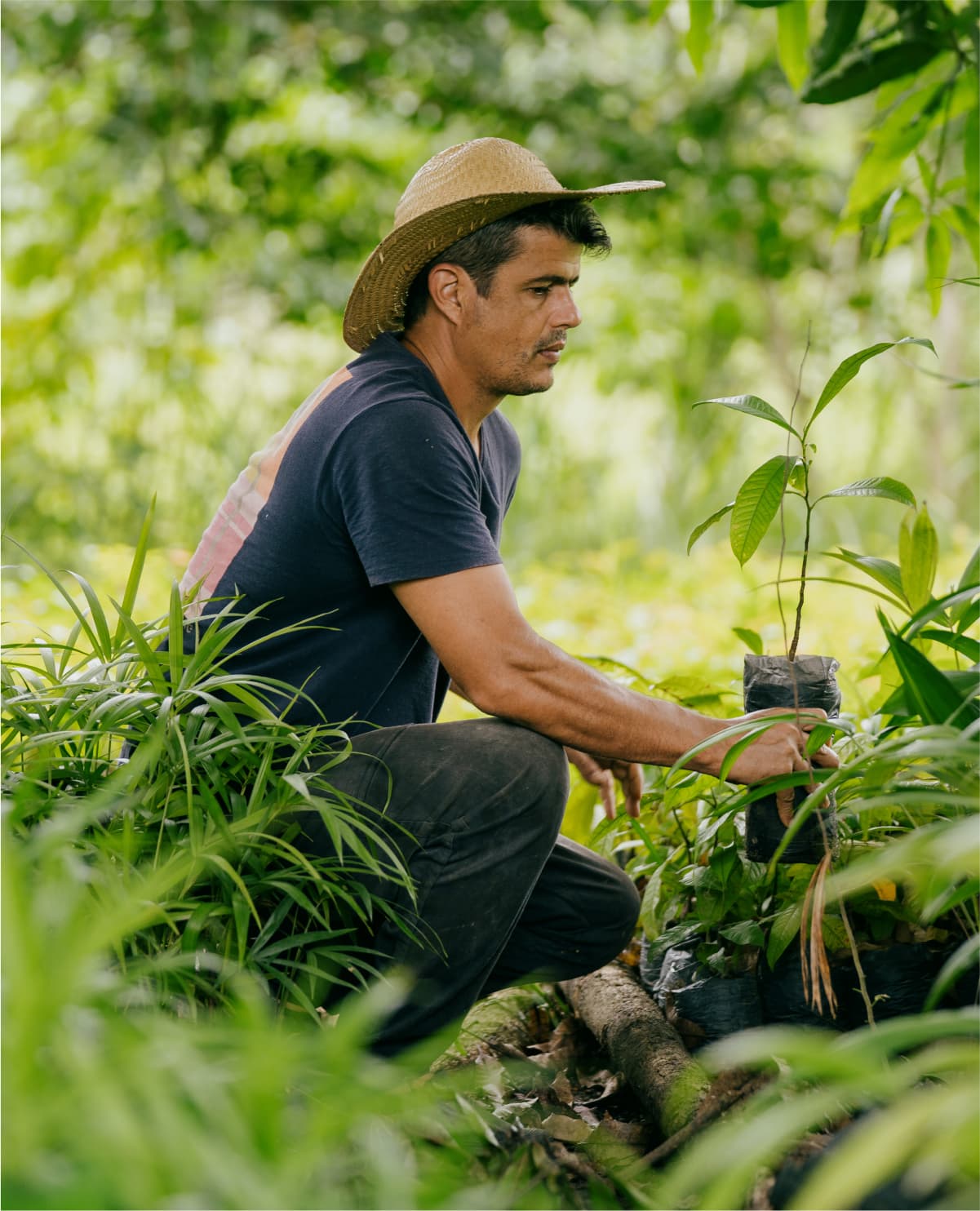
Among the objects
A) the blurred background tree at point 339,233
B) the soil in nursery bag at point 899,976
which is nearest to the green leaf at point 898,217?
the soil in nursery bag at point 899,976

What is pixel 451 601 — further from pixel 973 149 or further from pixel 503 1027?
pixel 973 149

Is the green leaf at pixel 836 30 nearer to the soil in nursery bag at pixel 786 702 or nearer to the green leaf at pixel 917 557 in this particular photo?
the green leaf at pixel 917 557

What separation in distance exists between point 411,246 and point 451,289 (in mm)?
128

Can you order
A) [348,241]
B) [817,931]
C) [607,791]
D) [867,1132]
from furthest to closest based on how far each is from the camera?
[348,241] < [607,791] < [817,931] < [867,1132]

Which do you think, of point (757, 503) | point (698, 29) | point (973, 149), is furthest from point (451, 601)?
point (973, 149)

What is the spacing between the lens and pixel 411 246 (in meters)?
2.36

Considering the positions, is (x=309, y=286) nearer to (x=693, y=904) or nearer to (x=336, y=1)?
(x=336, y=1)

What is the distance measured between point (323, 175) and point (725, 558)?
2849mm

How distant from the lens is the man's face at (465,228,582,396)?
7.53ft

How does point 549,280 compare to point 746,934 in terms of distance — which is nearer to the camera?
point 746,934

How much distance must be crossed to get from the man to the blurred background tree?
11.1 feet

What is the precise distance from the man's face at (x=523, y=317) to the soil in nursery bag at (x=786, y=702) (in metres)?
0.75

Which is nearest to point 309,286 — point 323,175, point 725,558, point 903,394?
point 323,175

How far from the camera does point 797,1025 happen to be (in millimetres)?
1939
